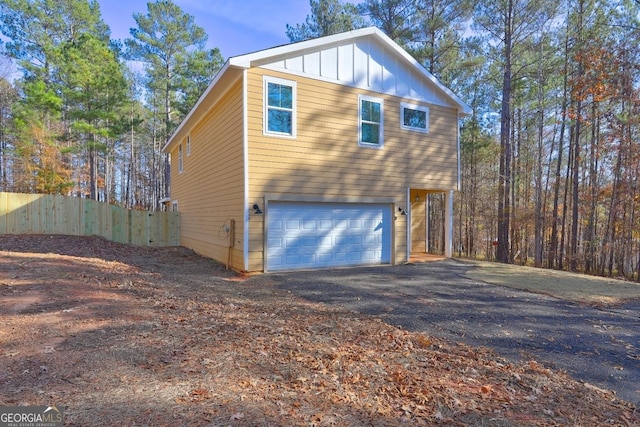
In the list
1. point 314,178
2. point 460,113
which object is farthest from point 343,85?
point 460,113

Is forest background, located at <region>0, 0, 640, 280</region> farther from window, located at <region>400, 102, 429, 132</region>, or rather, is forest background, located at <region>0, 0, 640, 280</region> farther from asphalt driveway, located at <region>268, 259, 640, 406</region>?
asphalt driveway, located at <region>268, 259, 640, 406</region>

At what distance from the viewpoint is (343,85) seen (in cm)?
912

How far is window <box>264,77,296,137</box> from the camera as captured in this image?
8086 millimetres

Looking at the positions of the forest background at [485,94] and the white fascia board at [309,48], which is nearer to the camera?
the white fascia board at [309,48]

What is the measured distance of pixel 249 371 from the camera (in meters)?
2.69

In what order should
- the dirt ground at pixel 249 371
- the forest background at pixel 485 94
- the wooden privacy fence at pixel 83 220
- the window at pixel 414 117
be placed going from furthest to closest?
1. the forest background at pixel 485 94
2. the wooden privacy fence at pixel 83 220
3. the window at pixel 414 117
4. the dirt ground at pixel 249 371

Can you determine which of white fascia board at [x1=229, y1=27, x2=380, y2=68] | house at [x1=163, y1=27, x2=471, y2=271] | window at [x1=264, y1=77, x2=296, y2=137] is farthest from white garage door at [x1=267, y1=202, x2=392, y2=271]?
white fascia board at [x1=229, y1=27, x2=380, y2=68]

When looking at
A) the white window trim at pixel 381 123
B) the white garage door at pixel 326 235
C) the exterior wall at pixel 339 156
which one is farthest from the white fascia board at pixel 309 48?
the white garage door at pixel 326 235

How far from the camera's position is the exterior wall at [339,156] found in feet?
26.1

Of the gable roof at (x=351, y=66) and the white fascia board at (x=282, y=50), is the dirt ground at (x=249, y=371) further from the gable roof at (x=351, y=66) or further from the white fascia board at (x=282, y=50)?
the gable roof at (x=351, y=66)

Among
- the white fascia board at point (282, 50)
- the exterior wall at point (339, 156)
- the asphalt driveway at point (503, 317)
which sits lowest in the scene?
the asphalt driveway at point (503, 317)

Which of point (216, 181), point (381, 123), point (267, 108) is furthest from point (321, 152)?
point (216, 181)

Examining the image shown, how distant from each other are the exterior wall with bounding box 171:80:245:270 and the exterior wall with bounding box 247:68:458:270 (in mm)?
452

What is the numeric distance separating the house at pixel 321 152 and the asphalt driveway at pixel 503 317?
1.42 m
